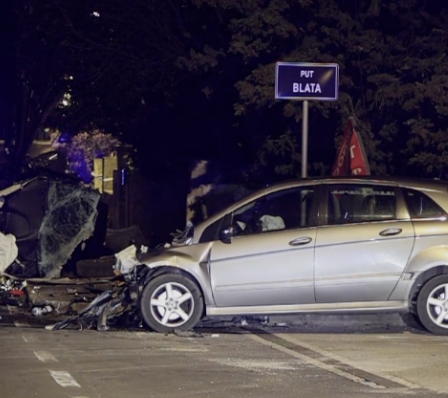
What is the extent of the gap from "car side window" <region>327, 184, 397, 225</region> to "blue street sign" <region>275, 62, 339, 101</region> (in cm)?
177

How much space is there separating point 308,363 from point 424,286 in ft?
7.08

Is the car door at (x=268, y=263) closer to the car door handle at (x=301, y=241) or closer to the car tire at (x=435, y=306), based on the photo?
the car door handle at (x=301, y=241)

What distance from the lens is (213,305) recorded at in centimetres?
1081

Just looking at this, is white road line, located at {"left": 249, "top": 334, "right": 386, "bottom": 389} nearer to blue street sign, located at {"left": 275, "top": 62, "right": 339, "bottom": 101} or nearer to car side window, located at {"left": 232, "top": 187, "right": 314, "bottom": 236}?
car side window, located at {"left": 232, "top": 187, "right": 314, "bottom": 236}

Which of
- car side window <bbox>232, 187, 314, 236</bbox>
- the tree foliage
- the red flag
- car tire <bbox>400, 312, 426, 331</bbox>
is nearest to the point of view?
car side window <bbox>232, 187, 314, 236</bbox>

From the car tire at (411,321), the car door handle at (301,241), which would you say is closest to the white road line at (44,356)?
the car door handle at (301,241)

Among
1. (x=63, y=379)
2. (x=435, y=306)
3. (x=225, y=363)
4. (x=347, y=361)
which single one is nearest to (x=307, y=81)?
(x=435, y=306)

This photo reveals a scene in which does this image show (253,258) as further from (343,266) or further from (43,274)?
(43,274)

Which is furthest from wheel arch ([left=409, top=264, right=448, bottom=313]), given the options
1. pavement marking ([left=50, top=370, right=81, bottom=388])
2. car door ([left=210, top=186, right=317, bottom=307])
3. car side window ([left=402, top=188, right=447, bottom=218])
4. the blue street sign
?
pavement marking ([left=50, top=370, right=81, bottom=388])

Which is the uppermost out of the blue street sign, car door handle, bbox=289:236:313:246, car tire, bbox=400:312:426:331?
the blue street sign

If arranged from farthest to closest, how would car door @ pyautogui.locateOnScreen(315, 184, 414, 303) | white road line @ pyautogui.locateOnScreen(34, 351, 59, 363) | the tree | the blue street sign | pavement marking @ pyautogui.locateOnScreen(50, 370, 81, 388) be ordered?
the tree, the blue street sign, car door @ pyautogui.locateOnScreen(315, 184, 414, 303), white road line @ pyautogui.locateOnScreen(34, 351, 59, 363), pavement marking @ pyautogui.locateOnScreen(50, 370, 81, 388)

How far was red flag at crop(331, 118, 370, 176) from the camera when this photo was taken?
12.8m

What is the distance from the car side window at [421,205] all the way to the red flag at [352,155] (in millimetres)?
2010

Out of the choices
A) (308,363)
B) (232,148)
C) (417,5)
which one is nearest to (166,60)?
(232,148)
